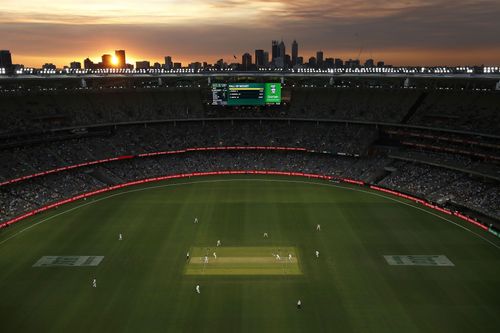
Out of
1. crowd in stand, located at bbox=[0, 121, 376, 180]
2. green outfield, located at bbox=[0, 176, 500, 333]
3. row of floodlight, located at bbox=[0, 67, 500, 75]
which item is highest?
row of floodlight, located at bbox=[0, 67, 500, 75]

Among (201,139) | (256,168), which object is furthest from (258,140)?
(201,139)

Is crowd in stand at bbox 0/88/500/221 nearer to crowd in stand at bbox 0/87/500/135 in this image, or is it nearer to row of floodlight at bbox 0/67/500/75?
crowd in stand at bbox 0/87/500/135

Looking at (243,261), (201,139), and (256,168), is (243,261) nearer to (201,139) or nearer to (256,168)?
(256,168)

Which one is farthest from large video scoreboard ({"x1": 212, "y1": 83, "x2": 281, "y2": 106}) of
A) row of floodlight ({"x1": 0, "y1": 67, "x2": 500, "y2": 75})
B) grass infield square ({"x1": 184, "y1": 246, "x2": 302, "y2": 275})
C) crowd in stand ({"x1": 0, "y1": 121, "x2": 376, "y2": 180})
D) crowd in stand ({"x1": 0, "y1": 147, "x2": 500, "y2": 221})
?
grass infield square ({"x1": 184, "y1": 246, "x2": 302, "y2": 275})

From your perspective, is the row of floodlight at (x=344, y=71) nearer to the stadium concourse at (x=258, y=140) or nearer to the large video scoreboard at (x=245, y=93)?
the stadium concourse at (x=258, y=140)

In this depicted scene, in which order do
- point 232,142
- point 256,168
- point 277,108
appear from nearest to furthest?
point 256,168 < point 232,142 < point 277,108
